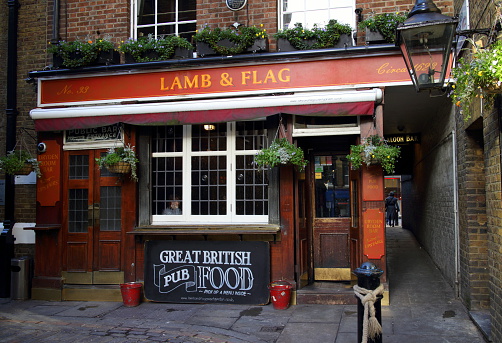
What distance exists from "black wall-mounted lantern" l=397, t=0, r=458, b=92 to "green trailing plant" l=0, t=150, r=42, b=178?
7112 millimetres

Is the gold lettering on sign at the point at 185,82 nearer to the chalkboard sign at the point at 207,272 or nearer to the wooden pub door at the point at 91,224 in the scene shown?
the wooden pub door at the point at 91,224

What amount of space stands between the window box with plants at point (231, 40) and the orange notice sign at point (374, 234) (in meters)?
3.40

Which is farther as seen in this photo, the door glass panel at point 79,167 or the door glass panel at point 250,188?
the door glass panel at point 79,167

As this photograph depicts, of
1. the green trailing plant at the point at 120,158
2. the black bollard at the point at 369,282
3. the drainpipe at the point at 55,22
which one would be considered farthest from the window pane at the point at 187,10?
the black bollard at the point at 369,282

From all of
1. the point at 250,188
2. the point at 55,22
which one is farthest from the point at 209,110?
the point at 55,22

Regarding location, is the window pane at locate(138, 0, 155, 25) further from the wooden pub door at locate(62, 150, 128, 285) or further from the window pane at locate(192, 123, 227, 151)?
the wooden pub door at locate(62, 150, 128, 285)

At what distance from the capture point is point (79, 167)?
29.9 feet

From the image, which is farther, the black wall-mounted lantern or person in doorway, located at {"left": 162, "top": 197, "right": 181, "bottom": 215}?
person in doorway, located at {"left": 162, "top": 197, "right": 181, "bottom": 215}

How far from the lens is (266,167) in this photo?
845 cm

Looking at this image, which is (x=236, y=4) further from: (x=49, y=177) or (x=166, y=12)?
(x=49, y=177)

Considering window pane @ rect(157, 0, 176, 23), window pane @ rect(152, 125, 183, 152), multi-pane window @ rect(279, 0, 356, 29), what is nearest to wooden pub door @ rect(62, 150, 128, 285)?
window pane @ rect(152, 125, 183, 152)

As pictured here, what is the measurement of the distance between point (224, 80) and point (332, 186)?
2.78m

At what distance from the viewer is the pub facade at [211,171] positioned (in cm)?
794

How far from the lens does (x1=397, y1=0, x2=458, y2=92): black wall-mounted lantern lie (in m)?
4.58
